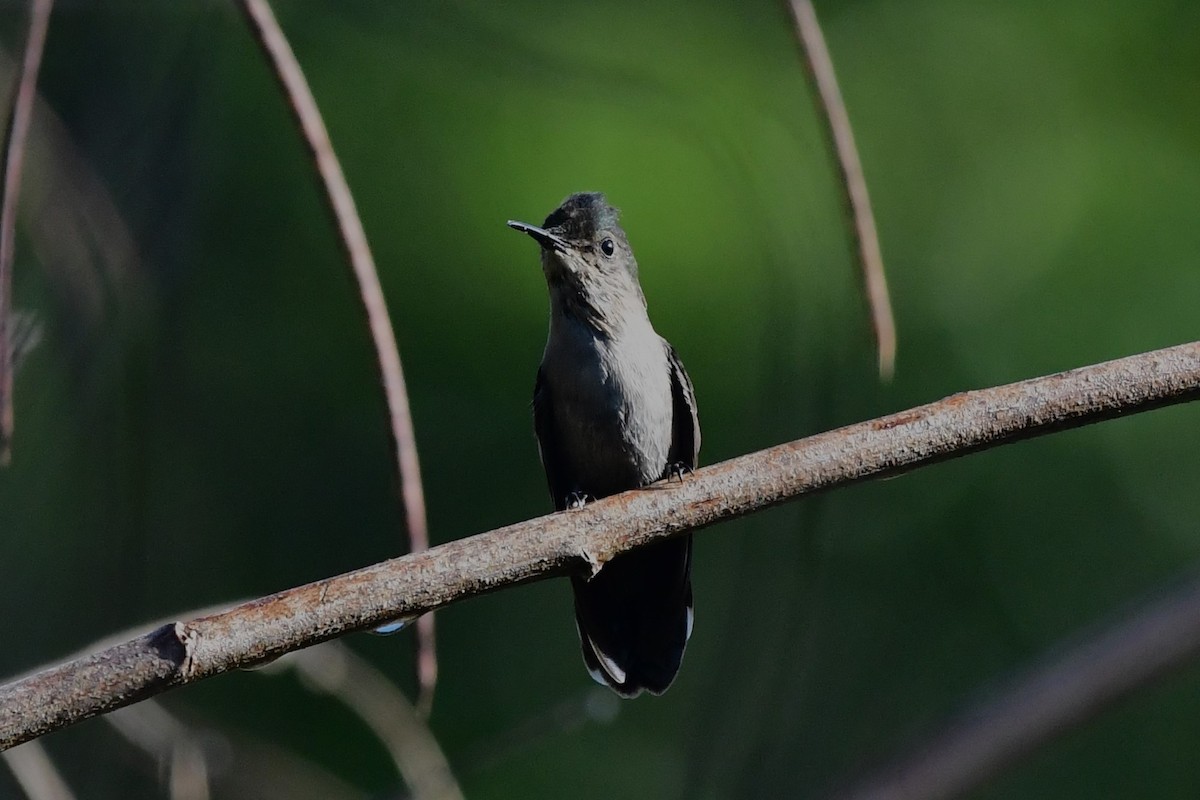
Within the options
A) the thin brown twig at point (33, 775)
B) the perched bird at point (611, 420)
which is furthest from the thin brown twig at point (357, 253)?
the perched bird at point (611, 420)

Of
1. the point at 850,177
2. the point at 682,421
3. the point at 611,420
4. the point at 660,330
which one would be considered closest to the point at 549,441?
the point at 611,420

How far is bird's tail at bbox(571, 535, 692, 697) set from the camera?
14.3 ft

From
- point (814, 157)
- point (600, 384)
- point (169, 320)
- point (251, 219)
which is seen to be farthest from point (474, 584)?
point (251, 219)

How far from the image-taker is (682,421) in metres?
4.80

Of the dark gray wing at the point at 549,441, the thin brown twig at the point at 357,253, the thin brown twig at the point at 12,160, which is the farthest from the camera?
the dark gray wing at the point at 549,441

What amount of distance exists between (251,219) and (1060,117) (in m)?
4.86

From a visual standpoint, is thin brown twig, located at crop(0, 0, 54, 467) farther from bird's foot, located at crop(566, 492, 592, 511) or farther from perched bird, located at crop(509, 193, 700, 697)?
bird's foot, located at crop(566, 492, 592, 511)

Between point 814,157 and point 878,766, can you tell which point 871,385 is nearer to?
point 814,157

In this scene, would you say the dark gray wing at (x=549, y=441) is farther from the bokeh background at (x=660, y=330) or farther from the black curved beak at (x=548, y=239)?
the bokeh background at (x=660, y=330)

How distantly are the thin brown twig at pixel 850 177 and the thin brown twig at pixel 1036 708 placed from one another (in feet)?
2.40

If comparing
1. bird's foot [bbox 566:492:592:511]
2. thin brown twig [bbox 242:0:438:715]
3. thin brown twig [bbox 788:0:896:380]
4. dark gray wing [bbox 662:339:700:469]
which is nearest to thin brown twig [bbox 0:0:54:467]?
thin brown twig [bbox 242:0:438:715]

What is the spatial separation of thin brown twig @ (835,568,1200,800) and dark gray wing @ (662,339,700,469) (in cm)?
197

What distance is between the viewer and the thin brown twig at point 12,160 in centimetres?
247

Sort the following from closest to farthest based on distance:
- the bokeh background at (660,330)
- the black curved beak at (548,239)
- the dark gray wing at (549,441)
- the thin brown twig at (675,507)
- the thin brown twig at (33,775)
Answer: the thin brown twig at (675,507)
the thin brown twig at (33,775)
the black curved beak at (548,239)
the dark gray wing at (549,441)
the bokeh background at (660,330)
